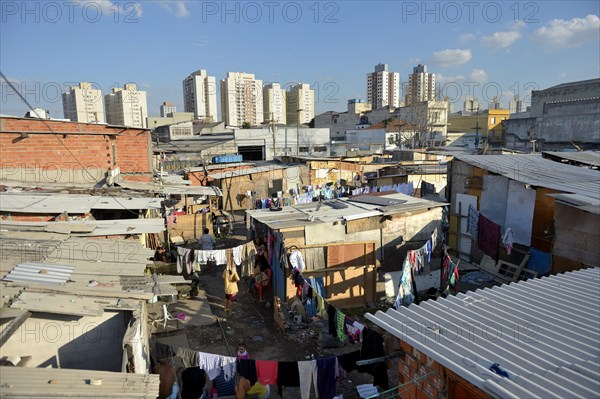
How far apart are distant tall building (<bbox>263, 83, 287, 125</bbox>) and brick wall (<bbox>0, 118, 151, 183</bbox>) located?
5686 centimetres

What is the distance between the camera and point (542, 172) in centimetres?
1338

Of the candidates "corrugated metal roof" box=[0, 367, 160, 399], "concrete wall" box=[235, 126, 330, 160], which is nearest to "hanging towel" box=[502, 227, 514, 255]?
"corrugated metal roof" box=[0, 367, 160, 399]

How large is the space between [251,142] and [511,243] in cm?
2652

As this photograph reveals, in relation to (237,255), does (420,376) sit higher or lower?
higher

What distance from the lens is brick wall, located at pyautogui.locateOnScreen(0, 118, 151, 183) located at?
13.4 m

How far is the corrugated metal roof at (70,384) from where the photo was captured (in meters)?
3.77

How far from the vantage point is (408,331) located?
5.07 metres

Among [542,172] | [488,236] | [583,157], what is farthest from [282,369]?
[583,157]

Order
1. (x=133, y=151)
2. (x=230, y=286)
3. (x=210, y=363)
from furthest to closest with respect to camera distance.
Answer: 1. (x=133, y=151)
2. (x=230, y=286)
3. (x=210, y=363)

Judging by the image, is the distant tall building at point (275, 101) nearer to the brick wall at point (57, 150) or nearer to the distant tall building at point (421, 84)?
the distant tall building at point (421, 84)

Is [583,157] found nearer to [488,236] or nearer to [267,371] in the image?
[488,236]

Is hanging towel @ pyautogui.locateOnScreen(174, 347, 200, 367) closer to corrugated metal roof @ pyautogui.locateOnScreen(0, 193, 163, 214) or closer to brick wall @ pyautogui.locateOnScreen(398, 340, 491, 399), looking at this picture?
brick wall @ pyautogui.locateOnScreen(398, 340, 491, 399)

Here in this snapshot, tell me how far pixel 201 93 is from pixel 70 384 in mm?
79001

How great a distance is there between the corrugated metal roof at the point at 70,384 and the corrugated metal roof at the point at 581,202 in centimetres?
977
